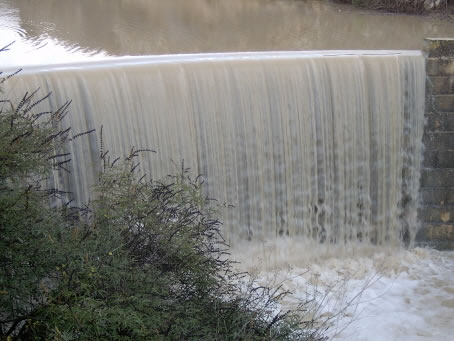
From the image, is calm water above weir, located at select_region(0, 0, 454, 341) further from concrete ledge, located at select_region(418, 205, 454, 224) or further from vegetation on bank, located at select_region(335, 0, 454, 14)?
vegetation on bank, located at select_region(335, 0, 454, 14)

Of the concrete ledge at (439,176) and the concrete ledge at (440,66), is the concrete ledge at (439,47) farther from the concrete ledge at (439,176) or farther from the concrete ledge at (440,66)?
the concrete ledge at (439,176)

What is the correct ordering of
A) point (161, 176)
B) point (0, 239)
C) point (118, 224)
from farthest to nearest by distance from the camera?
point (161, 176), point (118, 224), point (0, 239)

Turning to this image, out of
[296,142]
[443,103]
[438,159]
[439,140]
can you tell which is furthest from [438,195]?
[296,142]

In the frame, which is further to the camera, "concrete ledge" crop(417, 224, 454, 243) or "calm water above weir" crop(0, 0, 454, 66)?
"calm water above weir" crop(0, 0, 454, 66)

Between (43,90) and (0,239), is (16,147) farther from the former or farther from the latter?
(43,90)

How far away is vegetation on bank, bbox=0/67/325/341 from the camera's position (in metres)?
4.14

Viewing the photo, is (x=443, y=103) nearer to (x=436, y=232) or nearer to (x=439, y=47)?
(x=439, y=47)

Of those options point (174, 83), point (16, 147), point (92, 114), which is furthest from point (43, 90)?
point (16, 147)

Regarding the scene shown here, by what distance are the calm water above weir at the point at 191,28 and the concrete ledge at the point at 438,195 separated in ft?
9.09

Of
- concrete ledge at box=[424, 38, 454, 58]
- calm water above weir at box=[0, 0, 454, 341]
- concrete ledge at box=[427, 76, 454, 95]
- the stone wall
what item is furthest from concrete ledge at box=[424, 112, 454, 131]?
concrete ledge at box=[424, 38, 454, 58]

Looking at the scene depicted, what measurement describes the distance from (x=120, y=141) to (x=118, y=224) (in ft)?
9.36

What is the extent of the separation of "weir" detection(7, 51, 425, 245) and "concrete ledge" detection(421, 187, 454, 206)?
0.51 ft

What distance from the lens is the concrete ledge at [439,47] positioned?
357 inches

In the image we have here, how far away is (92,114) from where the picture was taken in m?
7.55
